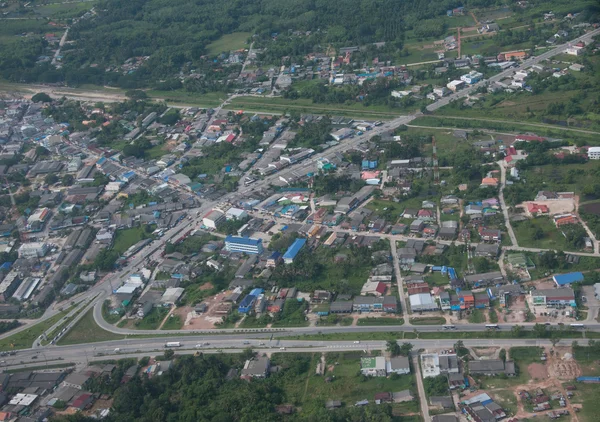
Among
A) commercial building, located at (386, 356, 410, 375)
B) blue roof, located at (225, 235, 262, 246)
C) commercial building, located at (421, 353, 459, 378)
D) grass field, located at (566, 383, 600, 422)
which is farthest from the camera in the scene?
blue roof, located at (225, 235, 262, 246)

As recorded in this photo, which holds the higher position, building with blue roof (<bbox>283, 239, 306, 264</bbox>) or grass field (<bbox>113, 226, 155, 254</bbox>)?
building with blue roof (<bbox>283, 239, 306, 264</bbox>)

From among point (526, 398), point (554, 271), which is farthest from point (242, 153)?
point (526, 398)

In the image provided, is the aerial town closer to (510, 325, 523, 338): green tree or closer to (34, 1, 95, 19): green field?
(510, 325, 523, 338): green tree

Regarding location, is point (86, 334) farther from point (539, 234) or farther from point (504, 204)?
point (504, 204)

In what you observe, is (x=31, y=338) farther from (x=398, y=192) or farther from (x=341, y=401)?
(x=398, y=192)

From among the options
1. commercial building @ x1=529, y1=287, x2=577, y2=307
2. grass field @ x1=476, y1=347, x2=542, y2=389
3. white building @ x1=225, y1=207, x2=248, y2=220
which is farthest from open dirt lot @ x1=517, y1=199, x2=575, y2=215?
white building @ x1=225, y1=207, x2=248, y2=220

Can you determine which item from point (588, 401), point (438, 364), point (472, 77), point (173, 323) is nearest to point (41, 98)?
point (173, 323)
